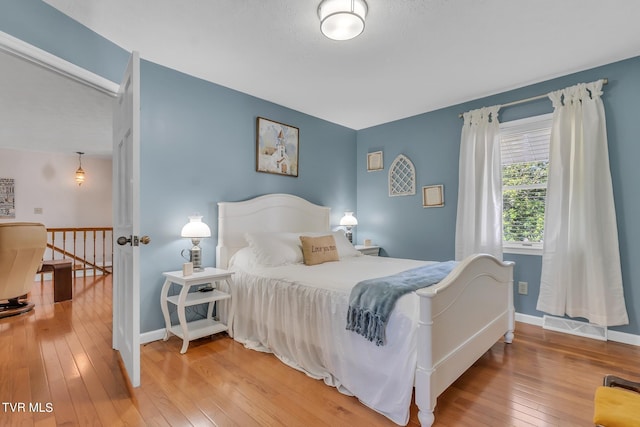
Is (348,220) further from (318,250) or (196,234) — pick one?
(196,234)

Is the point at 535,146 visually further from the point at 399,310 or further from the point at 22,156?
the point at 22,156

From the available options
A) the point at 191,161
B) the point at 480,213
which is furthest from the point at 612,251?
the point at 191,161

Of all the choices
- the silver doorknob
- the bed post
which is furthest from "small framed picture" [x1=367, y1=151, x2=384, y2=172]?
the silver doorknob

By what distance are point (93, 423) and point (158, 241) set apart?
1491 mm

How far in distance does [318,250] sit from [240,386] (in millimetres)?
1369

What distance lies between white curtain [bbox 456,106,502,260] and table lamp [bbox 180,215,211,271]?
111 inches

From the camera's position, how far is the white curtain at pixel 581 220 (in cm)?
279

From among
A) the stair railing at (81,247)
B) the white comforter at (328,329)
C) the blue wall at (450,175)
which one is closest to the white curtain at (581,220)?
the blue wall at (450,175)

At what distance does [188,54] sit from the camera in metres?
2.70

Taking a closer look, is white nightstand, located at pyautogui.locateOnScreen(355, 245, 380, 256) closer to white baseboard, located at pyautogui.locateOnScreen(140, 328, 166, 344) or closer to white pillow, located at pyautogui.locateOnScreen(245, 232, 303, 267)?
white pillow, located at pyautogui.locateOnScreen(245, 232, 303, 267)

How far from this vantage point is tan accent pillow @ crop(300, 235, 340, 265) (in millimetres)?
3036

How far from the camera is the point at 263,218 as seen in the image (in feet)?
11.7

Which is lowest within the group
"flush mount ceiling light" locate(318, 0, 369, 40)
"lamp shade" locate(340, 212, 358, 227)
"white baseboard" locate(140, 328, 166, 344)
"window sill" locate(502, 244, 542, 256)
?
"white baseboard" locate(140, 328, 166, 344)

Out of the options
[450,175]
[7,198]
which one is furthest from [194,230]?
[7,198]
